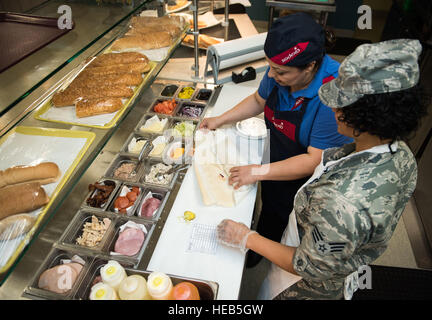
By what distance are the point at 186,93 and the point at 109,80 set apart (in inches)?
33.6

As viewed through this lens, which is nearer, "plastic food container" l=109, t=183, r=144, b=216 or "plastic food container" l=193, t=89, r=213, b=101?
"plastic food container" l=109, t=183, r=144, b=216

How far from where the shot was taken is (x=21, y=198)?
1268 mm

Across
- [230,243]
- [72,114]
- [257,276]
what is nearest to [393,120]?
[230,243]

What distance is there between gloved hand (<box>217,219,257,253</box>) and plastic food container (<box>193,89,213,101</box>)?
1.41m

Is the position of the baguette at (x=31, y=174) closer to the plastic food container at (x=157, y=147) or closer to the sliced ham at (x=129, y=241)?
the sliced ham at (x=129, y=241)

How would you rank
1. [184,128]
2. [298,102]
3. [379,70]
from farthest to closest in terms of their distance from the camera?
1. [184,128]
2. [298,102]
3. [379,70]

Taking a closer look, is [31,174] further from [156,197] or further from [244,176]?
[244,176]

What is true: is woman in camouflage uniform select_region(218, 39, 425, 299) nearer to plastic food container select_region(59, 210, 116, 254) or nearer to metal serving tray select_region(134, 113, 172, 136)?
plastic food container select_region(59, 210, 116, 254)

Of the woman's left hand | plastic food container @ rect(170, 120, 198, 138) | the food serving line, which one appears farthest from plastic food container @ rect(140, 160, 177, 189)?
the woman's left hand

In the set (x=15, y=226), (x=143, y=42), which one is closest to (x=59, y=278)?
(x=15, y=226)

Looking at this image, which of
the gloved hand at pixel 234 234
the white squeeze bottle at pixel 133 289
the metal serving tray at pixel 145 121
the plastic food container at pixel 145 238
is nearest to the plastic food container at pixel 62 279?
the plastic food container at pixel 145 238

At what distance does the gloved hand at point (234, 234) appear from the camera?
1.47 metres

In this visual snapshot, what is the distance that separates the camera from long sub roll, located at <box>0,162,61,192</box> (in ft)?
4.41

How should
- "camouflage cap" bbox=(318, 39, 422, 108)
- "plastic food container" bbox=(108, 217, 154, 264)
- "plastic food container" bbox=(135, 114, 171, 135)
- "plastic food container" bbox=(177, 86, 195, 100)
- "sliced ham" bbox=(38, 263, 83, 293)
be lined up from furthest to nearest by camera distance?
"plastic food container" bbox=(177, 86, 195, 100) < "plastic food container" bbox=(135, 114, 171, 135) < "plastic food container" bbox=(108, 217, 154, 264) < "sliced ham" bbox=(38, 263, 83, 293) < "camouflage cap" bbox=(318, 39, 422, 108)
